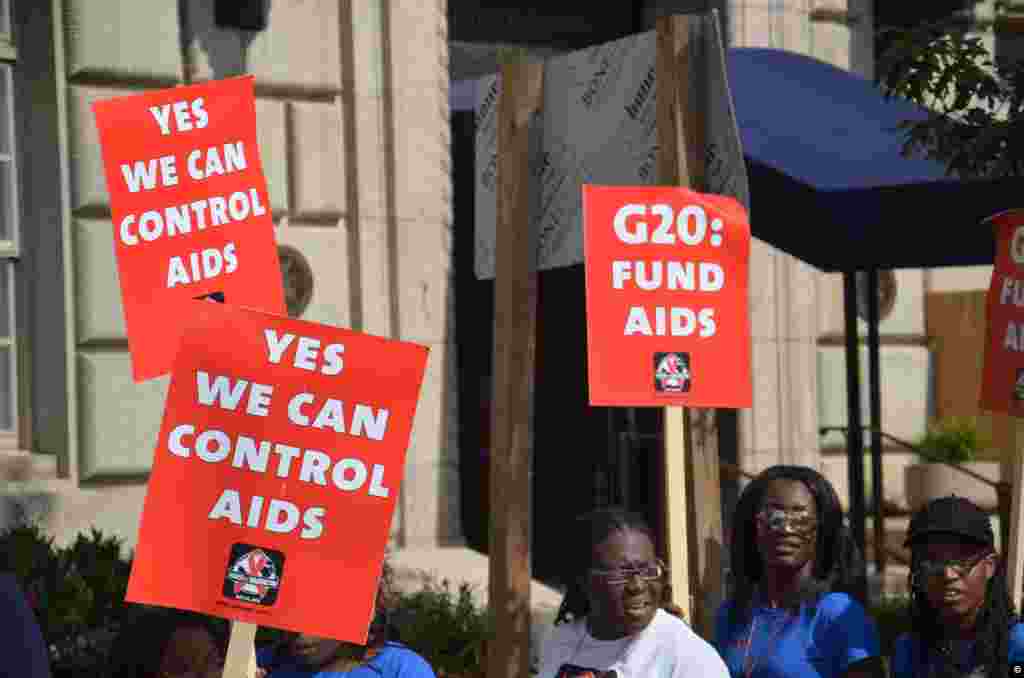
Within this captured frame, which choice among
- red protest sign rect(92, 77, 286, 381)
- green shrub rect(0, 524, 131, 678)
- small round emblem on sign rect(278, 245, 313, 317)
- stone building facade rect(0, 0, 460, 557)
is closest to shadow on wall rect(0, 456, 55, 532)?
stone building facade rect(0, 0, 460, 557)

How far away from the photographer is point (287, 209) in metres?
11.7

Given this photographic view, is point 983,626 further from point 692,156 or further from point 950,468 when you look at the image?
point 950,468

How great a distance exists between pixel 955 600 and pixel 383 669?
1.47m

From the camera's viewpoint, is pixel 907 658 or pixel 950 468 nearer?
pixel 907 658

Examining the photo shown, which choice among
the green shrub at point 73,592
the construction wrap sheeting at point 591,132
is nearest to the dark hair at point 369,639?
the construction wrap sheeting at point 591,132

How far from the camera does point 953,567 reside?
5.45 m

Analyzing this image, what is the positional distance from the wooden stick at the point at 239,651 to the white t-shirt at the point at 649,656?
0.75m

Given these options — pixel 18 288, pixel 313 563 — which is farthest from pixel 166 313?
pixel 18 288

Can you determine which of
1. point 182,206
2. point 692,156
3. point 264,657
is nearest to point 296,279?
point 182,206

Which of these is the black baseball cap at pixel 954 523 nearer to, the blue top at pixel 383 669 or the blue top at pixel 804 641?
the blue top at pixel 804 641

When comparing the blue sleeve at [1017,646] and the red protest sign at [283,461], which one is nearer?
the red protest sign at [283,461]

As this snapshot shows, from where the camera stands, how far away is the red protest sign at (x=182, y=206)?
24.8 feet

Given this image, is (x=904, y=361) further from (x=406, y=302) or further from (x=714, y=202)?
(x=714, y=202)

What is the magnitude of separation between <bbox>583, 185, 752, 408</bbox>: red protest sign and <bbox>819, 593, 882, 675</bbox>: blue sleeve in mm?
1380
